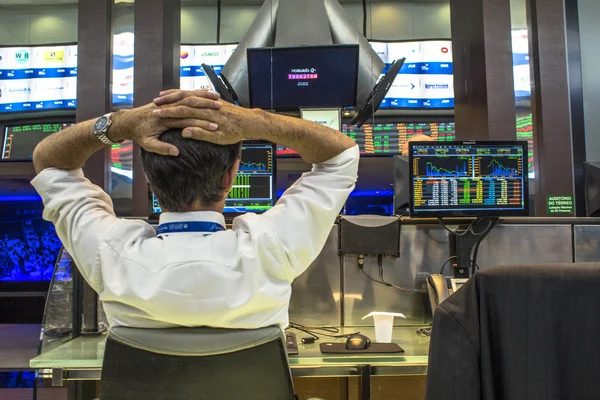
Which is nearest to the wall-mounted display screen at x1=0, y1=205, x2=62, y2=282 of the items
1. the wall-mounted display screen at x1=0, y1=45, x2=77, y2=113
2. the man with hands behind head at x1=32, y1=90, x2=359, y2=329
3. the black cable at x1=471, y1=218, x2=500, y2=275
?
the wall-mounted display screen at x1=0, y1=45, x2=77, y2=113

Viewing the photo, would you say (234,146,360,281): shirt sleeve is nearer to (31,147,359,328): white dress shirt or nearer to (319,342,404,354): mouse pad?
(31,147,359,328): white dress shirt

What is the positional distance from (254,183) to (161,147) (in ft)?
4.23

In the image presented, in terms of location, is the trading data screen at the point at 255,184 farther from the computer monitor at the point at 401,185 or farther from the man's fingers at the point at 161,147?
the man's fingers at the point at 161,147

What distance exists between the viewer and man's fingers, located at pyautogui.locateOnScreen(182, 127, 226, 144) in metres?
0.90

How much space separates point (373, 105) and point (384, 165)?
0.49 m

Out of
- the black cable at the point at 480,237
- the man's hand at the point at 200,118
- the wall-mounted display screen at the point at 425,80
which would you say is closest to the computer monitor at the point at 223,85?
the wall-mounted display screen at the point at 425,80

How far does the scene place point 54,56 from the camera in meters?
5.04

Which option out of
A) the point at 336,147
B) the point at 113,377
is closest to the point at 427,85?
the point at 336,147

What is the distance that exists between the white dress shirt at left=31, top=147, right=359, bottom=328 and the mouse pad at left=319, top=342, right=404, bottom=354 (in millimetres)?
745

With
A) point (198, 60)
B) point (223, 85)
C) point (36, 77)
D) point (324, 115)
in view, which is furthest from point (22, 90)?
point (324, 115)

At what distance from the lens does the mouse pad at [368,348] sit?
5.41ft

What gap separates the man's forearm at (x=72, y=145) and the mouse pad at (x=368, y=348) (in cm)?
100

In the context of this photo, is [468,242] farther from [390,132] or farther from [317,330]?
[390,132]

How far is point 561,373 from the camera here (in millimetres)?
820
